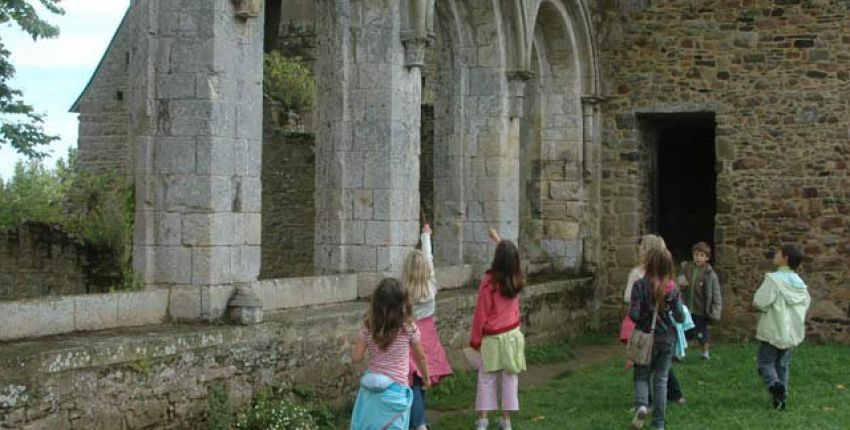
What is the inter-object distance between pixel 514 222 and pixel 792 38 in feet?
15.1

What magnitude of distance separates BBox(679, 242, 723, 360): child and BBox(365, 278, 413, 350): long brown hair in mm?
6018

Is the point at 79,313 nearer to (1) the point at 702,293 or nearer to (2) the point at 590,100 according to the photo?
(1) the point at 702,293

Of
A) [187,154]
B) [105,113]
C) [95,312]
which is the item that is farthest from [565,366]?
[105,113]

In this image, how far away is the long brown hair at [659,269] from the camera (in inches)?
298

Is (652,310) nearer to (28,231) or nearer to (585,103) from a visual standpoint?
(585,103)

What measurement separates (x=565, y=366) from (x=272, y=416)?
5.41 metres

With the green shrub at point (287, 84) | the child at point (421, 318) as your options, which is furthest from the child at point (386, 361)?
the green shrub at point (287, 84)

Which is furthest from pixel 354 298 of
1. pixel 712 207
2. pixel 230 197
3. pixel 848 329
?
pixel 712 207

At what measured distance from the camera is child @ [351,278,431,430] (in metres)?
5.87

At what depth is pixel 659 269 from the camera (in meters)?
7.58

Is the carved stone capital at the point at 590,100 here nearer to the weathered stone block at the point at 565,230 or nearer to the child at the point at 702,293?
the weathered stone block at the point at 565,230

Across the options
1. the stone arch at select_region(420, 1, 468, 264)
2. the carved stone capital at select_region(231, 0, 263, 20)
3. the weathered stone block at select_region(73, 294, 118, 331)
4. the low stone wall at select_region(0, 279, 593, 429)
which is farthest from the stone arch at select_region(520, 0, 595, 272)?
the weathered stone block at select_region(73, 294, 118, 331)

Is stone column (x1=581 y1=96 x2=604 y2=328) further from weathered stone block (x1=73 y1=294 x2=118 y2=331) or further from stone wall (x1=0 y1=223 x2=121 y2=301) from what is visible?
weathered stone block (x1=73 y1=294 x2=118 y2=331)

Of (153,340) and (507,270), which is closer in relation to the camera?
(153,340)
